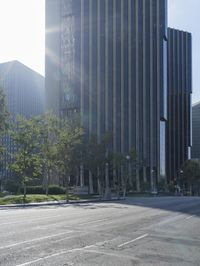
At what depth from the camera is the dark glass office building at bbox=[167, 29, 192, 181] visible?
586 feet

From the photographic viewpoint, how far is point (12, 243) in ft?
42.8

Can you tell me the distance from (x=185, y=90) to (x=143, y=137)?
6084 centimetres

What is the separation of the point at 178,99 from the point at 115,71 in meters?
59.3

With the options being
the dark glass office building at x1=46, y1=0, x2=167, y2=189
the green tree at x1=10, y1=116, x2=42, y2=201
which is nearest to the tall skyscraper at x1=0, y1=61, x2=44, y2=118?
the dark glass office building at x1=46, y1=0, x2=167, y2=189

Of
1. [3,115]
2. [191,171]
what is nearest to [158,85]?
[191,171]

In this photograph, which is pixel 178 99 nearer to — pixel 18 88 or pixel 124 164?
pixel 18 88

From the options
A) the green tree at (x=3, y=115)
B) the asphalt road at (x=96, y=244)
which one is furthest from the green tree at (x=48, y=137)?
the asphalt road at (x=96, y=244)

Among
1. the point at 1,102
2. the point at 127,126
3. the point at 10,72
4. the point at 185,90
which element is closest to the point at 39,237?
the point at 1,102

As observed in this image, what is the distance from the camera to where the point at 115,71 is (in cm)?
13288

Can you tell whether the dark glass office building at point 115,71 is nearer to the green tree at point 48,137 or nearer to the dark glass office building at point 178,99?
the dark glass office building at point 178,99

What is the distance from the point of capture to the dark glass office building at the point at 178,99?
179 meters

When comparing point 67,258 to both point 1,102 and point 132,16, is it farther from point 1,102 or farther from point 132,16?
point 132,16

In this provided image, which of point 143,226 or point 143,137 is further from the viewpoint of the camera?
point 143,137

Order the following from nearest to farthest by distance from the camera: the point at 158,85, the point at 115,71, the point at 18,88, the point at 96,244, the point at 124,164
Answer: the point at 96,244, the point at 124,164, the point at 18,88, the point at 115,71, the point at 158,85
